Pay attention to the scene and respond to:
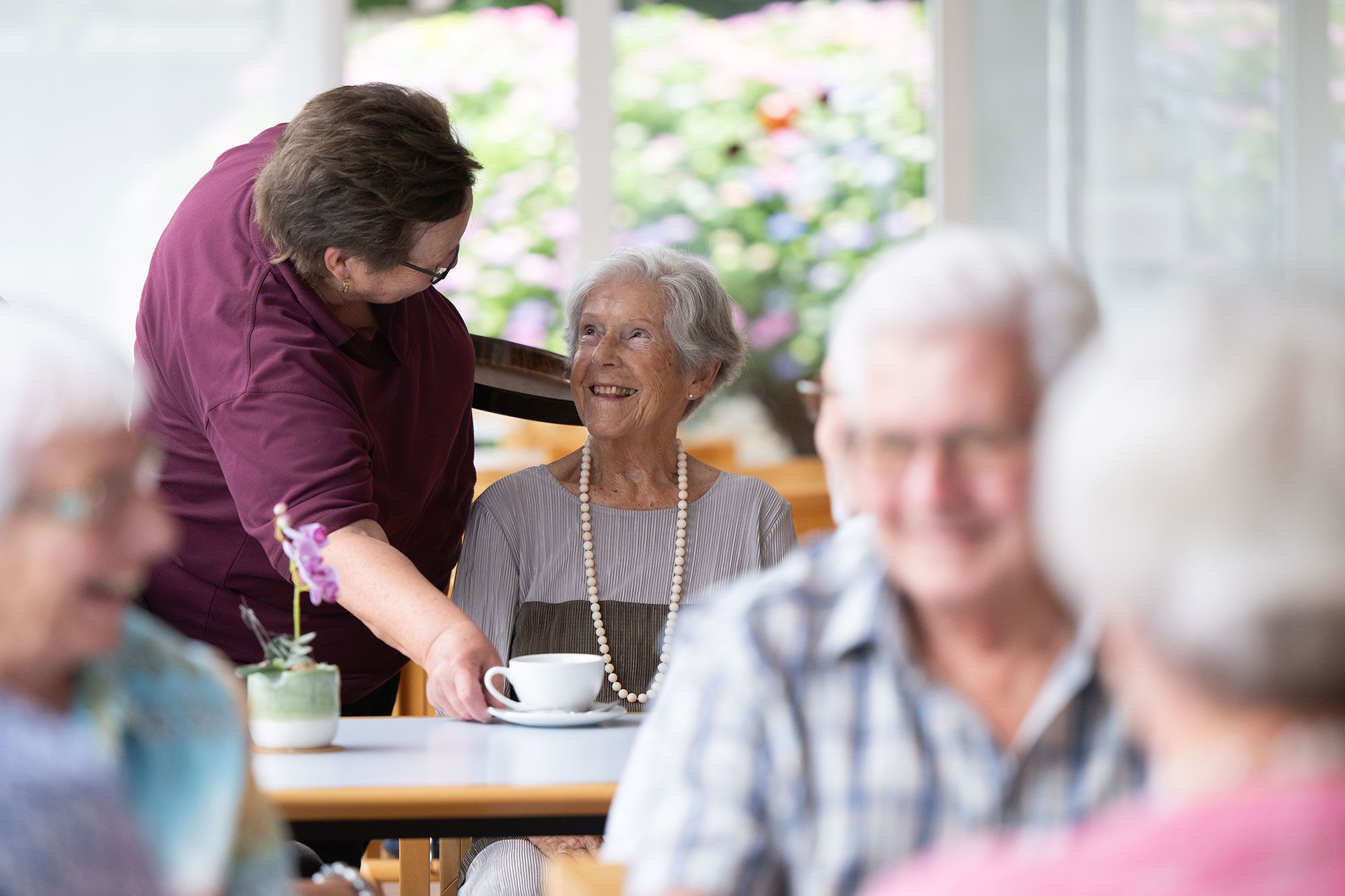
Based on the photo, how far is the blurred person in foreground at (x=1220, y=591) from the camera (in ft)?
2.12

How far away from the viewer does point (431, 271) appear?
2.31 meters

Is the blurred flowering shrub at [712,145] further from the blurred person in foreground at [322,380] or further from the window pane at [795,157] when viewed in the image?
the blurred person in foreground at [322,380]

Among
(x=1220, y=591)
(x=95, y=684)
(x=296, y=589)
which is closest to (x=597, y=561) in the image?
(x=296, y=589)

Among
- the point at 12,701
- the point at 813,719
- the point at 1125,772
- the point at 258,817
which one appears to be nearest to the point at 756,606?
the point at 813,719

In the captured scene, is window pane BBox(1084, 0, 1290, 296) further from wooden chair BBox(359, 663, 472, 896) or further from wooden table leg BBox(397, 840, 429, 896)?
wooden table leg BBox(397, 840, 429, 896)

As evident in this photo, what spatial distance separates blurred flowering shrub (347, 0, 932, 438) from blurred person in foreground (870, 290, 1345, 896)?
14.7 feet

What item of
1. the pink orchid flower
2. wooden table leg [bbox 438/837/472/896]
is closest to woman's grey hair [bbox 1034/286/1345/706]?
the pink orchid flower

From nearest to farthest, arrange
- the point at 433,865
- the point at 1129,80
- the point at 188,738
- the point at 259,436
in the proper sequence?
the point at 188,738 → the point at 259,436 → the point at 433,865 → the point at 1129,80

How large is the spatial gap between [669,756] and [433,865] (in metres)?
2.21

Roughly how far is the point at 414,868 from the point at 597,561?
60 cm

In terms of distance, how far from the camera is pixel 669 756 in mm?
1082

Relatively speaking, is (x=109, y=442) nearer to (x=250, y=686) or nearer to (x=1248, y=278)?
(x=1248, y=278)

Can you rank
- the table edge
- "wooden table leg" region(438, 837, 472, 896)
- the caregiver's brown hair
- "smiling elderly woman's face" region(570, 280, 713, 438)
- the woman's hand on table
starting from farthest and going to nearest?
"smiling elderly woman's face" region(570, 280, 713, 438)
"wooden table leg" region(438, 837, 472, 896)
the caregiver's brown hair
the woman's hand on table
the table edge

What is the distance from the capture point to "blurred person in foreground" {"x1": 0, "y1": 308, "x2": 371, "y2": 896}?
757 mm
